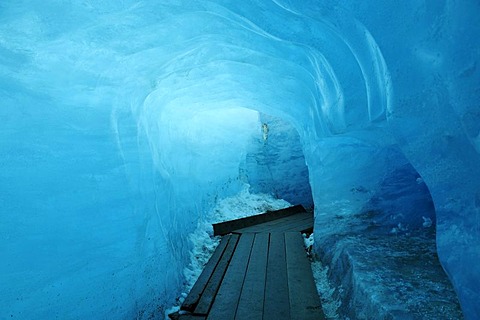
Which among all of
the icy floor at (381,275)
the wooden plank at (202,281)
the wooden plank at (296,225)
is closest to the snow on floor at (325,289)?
the icy floor at (381,275)

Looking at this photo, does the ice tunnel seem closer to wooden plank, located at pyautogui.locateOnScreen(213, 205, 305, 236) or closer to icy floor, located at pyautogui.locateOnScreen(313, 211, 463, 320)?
icy floor, located at pyautogui.locateOnScreen(313, 211, 463, 320)

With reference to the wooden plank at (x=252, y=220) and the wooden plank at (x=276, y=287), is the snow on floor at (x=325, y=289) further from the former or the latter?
the wooden plank at (x=252, y=220)

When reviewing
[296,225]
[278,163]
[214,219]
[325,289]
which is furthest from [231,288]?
[278,163]

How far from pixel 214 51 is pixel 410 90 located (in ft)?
7.38

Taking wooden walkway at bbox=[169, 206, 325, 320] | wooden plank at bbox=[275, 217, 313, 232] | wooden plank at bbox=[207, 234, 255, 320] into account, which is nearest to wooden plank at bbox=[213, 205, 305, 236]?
wooden walkway at bbox=[169, 206, 325, 320]

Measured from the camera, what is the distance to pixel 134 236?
2.85 metres

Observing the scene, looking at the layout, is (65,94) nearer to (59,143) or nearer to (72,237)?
(59,143)

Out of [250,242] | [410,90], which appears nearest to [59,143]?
[410,90]

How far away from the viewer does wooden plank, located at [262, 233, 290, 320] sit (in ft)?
8.77

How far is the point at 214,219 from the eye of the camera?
6.49 m

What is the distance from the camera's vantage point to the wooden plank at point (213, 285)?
9.49 feet

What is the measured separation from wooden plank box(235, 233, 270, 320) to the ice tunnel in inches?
32.8

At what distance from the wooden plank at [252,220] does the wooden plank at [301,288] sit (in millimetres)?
1785

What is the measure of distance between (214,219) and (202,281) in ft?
9.69
